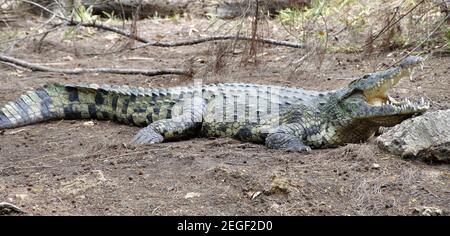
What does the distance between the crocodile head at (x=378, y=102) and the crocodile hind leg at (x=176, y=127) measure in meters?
1.14

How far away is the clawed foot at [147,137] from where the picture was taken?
5.29 metres

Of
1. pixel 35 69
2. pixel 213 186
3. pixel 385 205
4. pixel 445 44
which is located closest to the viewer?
pixel 385 205

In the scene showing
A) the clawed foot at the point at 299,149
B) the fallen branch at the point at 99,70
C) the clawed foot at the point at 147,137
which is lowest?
the clawed foot at the point at 147,137

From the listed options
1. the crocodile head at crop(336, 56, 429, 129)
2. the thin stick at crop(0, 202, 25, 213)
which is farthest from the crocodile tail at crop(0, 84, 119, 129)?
the thin stick at crop(0, 202, 25, 213)

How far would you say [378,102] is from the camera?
5.33 m

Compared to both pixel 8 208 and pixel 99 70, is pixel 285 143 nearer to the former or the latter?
pixel 8 208

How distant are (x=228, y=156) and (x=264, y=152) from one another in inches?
12.9

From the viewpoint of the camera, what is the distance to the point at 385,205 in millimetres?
3760

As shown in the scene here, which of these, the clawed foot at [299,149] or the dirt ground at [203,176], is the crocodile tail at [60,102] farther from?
the clawed foot at [299,149]

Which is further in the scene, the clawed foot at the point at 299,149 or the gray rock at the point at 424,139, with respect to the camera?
the clawed foot at the point at 299,149

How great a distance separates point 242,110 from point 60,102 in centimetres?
163

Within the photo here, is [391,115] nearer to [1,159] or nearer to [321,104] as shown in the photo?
[321,104]

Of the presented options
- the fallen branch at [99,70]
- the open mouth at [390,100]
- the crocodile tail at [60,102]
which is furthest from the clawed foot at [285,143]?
the fallen branch at [99,70]
